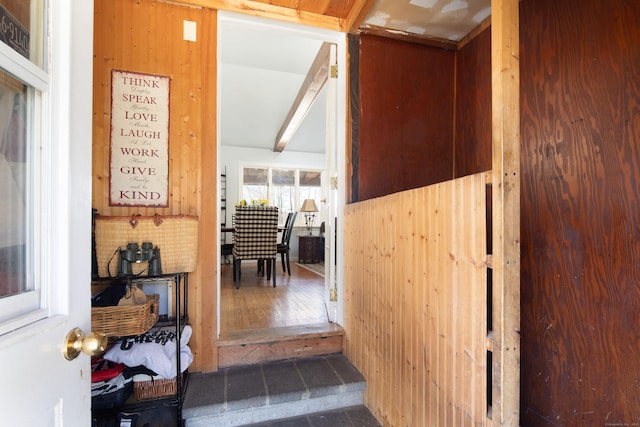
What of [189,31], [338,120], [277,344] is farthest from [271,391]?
[189,31]

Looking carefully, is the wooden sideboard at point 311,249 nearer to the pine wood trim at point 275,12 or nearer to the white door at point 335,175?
the white door at point 335,175

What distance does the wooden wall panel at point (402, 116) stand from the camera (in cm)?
216

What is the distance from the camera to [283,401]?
1645mm

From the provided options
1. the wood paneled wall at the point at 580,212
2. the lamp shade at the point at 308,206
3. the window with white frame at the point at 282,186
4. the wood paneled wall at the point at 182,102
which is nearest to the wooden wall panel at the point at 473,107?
the wood paneled wall at the point at 580,212

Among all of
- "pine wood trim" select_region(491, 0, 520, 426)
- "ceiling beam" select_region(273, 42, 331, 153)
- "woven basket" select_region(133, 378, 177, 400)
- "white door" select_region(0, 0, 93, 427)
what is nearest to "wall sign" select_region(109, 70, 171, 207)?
"woven basket" select_region(133, 378, 177, 400)

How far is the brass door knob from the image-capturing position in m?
0.57

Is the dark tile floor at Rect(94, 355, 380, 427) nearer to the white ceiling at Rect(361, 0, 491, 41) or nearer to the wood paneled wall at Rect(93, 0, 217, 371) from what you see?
the wood paneled wall at Rect(93, 0, 217, 371)

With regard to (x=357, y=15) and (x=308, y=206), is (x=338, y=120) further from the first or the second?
(x=308, y=206)

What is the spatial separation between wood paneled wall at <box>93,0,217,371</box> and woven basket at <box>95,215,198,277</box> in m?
0.24

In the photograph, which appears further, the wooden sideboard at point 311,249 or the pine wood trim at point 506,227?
the wooden sideboard at point 311,249

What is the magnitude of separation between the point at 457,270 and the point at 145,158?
182 cm

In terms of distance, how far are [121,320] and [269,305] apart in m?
1.52

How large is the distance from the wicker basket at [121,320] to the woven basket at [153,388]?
14.0 inches

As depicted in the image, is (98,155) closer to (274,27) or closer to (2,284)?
(274,27)
